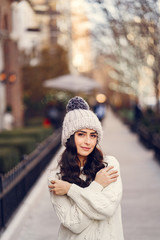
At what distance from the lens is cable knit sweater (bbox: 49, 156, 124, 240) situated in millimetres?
3131

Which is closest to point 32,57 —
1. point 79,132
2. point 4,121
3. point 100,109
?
point 100,109

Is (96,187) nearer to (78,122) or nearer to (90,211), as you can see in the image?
(90,211)

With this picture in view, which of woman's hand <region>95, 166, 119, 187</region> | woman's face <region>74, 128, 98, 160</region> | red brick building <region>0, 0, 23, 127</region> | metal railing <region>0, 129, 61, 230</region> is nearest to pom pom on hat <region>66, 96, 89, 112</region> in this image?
woman's face <region>74, 128, 98, 160</region>

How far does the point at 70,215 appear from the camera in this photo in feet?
10.4

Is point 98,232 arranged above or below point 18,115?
above

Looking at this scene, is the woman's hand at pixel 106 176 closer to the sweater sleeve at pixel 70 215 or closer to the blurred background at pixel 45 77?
the sweater sleeve at pixel 70 215

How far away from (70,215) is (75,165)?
0.30m

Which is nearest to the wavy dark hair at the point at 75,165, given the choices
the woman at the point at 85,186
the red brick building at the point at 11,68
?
the woman at the point at 85,186

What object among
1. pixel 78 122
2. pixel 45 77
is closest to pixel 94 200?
pixel 78 122

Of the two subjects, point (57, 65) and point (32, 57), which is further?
point (57, 65)

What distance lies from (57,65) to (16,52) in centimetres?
1019

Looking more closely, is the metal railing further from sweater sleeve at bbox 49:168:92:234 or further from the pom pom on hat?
sweater sleeve at bbox 49:168:92:234

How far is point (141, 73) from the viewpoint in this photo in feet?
107

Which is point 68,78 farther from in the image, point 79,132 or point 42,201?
point 79,132
